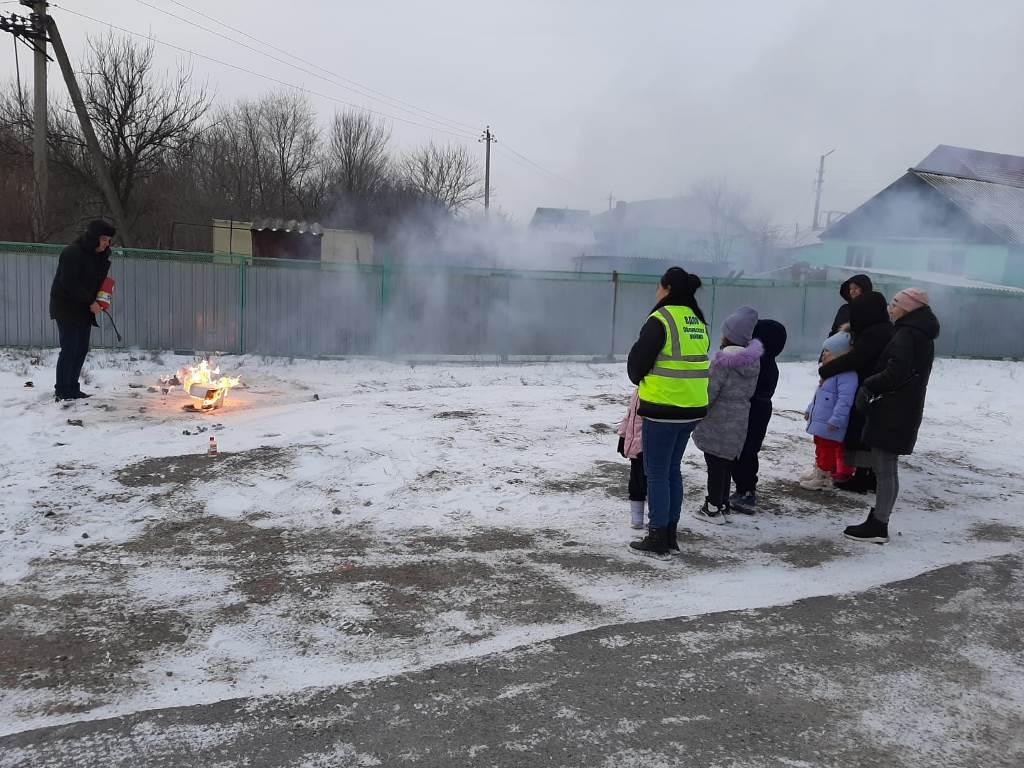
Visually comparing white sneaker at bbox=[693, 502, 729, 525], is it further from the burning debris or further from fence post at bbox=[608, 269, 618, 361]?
fence post at bbox=[608, 269, 618, 361]

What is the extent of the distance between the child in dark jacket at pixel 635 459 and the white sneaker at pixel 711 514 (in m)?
0.57

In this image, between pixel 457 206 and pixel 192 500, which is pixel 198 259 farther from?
pixel 457 206

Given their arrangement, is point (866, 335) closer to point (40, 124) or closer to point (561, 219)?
point (40, 124)

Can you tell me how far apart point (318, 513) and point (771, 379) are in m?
3.49

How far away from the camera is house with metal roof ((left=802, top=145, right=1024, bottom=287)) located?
25.7 metres

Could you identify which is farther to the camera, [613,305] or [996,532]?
[613,305]

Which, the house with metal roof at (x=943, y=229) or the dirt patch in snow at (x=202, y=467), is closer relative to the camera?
the dirt patch in snow at (x=202, y=467)

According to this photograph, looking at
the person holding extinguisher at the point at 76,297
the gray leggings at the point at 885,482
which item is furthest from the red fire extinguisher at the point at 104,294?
the gray leggings at the point at 885,482

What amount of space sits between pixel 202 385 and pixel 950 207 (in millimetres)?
28387

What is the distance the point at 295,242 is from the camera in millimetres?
20156

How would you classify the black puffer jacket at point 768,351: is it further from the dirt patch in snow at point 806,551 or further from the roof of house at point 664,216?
the roof of house at point 664,216

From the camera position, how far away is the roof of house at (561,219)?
2648 centimetres

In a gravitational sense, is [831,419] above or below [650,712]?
above

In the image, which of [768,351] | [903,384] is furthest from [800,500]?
[903,384]
